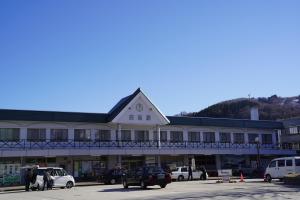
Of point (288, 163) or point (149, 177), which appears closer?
point (149, 177)

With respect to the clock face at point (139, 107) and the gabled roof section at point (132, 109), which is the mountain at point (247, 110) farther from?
the clock face at point (139, 107)

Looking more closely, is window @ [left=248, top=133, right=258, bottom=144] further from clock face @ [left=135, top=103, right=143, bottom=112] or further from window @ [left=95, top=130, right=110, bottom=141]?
window @ [left=95, top=130, right=110, bottom=141]

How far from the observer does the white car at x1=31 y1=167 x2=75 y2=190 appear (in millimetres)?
30672

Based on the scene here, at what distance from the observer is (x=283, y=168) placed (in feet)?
101

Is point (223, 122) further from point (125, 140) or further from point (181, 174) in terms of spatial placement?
point (181, 174)

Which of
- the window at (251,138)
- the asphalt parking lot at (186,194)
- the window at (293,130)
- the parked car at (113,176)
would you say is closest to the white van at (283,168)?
the asphalt parking lot at (186,194)

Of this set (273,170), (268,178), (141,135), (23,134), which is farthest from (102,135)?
(273,170)

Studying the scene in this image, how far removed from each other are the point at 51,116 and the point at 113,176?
9.59 meters

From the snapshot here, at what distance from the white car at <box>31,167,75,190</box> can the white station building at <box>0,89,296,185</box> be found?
778 cm

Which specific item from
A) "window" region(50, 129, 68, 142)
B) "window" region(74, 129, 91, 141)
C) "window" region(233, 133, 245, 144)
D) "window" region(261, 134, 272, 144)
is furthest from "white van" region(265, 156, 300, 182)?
"window" region(261, 134, 272, 144)

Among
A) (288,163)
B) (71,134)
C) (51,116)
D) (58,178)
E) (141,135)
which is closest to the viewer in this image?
(288,163)

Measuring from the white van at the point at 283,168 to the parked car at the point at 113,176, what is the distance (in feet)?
38.5

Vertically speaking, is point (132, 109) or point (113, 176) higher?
point (132, 109)

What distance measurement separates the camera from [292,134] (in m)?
55.9
